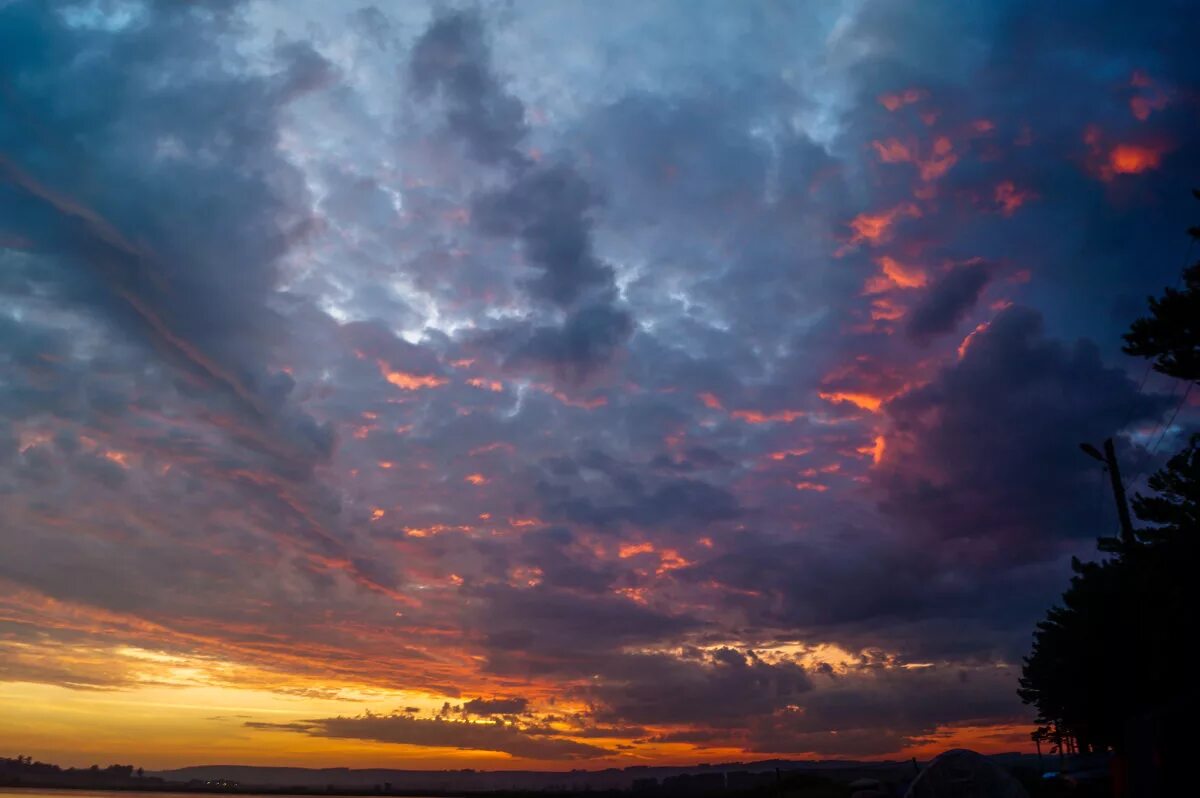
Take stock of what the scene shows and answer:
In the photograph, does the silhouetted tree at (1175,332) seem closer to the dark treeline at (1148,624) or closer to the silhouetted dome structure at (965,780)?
the dark treeline at (1148,624)

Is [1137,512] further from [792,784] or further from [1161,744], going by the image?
[792,784]

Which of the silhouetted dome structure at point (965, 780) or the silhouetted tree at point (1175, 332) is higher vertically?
the silhouetted tree at point (1175, 332)

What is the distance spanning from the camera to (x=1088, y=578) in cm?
5544

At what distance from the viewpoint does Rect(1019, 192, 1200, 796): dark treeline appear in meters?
26.1

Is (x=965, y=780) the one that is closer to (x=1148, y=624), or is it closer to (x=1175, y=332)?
(x=1148, y=624)

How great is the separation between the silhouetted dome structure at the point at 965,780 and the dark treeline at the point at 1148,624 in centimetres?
452

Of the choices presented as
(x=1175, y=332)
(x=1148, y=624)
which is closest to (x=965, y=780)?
(x=1148, y=624)

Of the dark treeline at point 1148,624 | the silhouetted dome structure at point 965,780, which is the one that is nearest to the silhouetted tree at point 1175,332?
the dark treeline at point 1148,624

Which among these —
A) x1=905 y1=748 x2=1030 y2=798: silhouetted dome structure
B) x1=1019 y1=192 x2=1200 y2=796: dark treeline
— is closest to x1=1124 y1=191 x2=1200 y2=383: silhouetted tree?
x1=1019 y1=192 x2=1200 y2=796: dark treeline

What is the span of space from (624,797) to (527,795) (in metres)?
26.1

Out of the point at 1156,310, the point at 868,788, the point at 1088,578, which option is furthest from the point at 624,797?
the point at 1156,310

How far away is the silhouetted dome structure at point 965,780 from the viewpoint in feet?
127

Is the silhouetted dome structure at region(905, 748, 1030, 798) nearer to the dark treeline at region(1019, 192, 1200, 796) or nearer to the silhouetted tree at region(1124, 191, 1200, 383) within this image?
the dark treeline at region(1019, 192, 1200, 796)

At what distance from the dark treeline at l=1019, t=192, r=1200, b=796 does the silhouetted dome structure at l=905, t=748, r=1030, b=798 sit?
14.8 feet
